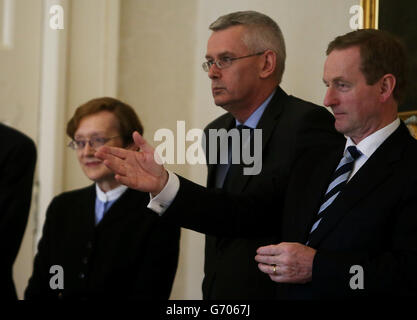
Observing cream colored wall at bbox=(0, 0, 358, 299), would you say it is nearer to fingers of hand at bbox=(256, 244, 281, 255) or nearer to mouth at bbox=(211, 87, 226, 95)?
mouth at bbox=(211, 87, 226, 95)

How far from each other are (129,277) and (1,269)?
331 mm

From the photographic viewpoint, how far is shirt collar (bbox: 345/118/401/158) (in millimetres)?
1271

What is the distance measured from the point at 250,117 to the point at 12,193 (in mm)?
640

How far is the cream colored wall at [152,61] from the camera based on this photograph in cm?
166

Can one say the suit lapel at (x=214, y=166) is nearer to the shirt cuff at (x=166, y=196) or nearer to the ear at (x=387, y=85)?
the shirt cuff at (x=166, y=196)

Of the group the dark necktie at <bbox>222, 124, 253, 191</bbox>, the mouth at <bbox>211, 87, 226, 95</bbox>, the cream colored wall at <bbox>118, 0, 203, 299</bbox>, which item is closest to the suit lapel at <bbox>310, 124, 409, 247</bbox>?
the dark necktie at <bbox>222, 124, 253, 191</bbox>

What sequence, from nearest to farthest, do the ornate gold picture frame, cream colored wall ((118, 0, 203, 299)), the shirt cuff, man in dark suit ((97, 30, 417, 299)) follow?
man in dark suit ((97, 30, 417, 299)) < the shirt cuff < the ornate gold picture frame < cream colored wall ((118, 0, 203, 299))

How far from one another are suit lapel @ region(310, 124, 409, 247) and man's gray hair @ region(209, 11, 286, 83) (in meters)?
0.45

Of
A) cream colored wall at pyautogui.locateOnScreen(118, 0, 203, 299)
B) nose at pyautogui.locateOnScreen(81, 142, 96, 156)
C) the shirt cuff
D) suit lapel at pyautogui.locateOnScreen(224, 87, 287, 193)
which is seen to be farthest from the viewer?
cream colored wall at pyautogui.locateOnScreen(118, 0, 203, 299)

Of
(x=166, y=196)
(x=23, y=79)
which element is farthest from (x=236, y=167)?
(x=23, y=79)

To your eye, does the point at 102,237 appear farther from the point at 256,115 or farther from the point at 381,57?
the point at 381,57

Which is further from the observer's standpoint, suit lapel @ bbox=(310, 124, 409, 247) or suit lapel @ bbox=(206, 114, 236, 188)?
suit lapel @ bbox=(206, 114, 236, 188)

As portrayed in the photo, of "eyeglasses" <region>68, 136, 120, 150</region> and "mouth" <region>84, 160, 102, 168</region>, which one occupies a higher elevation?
"eyeglasses" <region>68, 136, 120, 150</region>
